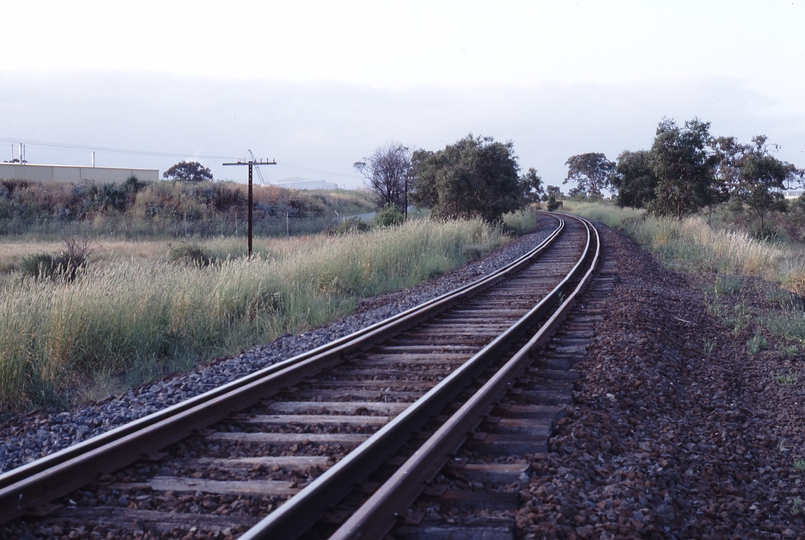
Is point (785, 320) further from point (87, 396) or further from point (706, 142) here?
point (706, 142)

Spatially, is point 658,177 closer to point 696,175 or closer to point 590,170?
point 696,175

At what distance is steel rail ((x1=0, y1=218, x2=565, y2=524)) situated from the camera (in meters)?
3.72

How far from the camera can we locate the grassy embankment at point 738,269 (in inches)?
363

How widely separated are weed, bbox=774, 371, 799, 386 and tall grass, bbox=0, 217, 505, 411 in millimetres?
6058

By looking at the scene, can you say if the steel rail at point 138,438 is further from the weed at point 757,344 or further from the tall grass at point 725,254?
the tall grass at point 725,254

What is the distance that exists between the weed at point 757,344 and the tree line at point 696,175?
2231 cm

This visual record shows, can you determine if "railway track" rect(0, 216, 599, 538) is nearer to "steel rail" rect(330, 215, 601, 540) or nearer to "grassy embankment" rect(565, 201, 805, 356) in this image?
"steel rail" rect(330, 215, 601, 540)

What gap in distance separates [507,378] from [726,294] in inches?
330

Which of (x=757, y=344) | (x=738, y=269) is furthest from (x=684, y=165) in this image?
(x=757, y=344)

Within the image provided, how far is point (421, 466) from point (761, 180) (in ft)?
112

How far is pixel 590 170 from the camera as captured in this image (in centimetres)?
9200

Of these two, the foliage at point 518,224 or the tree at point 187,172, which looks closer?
the foliage at point 518,224

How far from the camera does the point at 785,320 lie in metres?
9.66

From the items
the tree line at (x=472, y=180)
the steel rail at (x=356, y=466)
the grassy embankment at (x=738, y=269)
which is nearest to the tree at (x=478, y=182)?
the tree line at (x=472, y=180)
